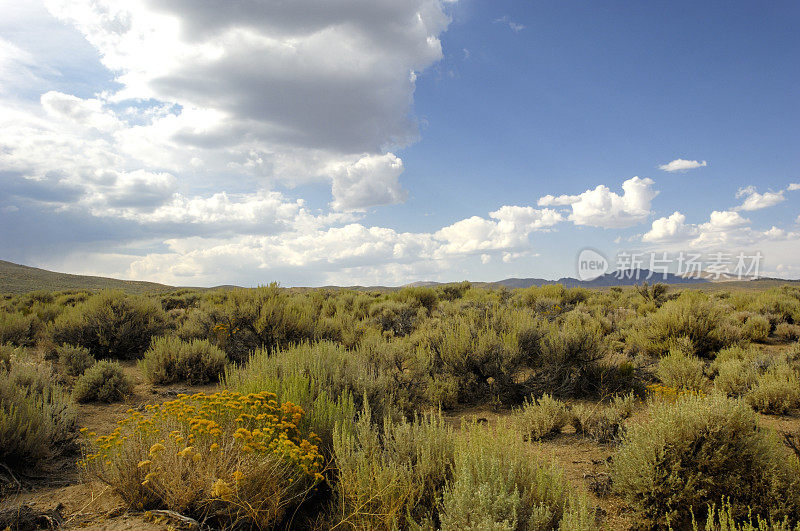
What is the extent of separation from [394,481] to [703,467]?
2.72m

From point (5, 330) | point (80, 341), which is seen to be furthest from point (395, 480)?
point (5, 330)

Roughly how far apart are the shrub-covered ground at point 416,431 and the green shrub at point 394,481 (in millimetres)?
19

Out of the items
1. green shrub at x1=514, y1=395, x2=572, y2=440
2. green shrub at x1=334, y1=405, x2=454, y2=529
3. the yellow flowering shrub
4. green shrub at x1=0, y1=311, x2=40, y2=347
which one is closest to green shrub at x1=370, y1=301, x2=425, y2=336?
green shrub at x1=514, y1=395, x2=572, y2=440

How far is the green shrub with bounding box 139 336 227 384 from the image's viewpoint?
26.1ft

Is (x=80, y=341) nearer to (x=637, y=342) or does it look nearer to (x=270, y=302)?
(x=270, y=302)

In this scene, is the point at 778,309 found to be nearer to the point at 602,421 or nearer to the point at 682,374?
the point at 682,374

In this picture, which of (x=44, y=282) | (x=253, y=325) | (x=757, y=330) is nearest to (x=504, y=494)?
(x=253, y=325)

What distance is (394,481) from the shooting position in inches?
121

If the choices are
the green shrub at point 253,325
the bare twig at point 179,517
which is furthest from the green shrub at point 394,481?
the green shrub at point 253,325

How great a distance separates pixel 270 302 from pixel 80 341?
453cm

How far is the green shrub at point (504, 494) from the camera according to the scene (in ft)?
8.40

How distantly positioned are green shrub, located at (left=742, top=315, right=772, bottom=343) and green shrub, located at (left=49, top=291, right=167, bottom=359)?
1590 cm

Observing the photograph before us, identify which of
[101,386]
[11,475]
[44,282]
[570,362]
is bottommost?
[11,475]

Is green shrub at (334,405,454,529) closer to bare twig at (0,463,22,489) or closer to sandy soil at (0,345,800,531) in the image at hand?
sandy soil at (0,345,800,531)
